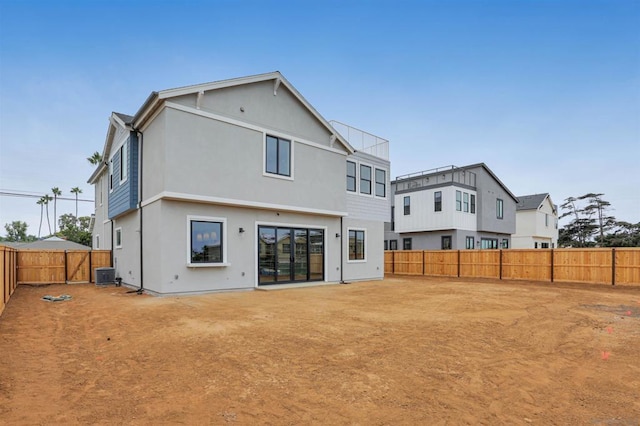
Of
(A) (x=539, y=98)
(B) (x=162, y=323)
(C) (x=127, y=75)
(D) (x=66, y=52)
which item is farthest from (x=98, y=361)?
(A) (x=539, y=98)

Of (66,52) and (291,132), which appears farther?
(66,52)

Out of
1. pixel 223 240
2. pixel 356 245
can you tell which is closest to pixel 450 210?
pixel 356 245

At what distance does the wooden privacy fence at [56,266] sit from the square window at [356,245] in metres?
11.9

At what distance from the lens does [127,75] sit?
18.4 m

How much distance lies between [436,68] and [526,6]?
5.06 m

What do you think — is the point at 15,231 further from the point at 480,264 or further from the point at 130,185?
the point at 480,264

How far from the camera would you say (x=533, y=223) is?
34.3 m

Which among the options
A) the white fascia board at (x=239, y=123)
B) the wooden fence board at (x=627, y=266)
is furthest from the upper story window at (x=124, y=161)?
the wooden fence board at (x=627, y=266)

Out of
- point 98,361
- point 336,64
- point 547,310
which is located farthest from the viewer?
point 336,64

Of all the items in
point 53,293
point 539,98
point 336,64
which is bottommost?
point 53,293

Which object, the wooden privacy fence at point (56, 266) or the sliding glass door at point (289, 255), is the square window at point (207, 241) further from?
the wooden privacy fence at point (56, 266)

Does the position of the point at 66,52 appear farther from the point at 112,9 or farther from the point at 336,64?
the point at 336,64

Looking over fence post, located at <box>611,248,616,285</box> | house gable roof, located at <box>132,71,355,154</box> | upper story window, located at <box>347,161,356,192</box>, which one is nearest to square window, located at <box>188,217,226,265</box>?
house gable roof, located at <box>132,71,355,154</box>

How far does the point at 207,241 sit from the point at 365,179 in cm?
887
